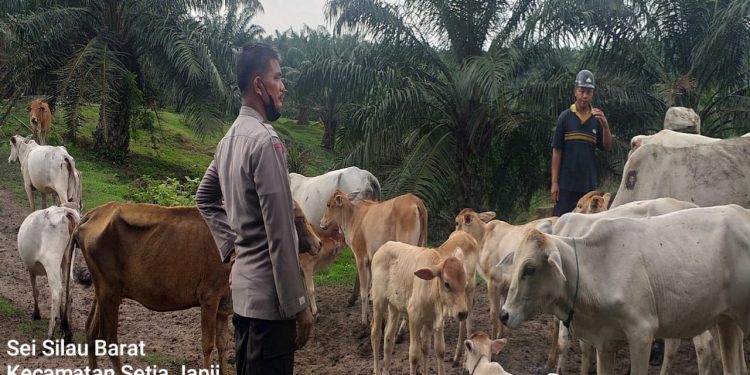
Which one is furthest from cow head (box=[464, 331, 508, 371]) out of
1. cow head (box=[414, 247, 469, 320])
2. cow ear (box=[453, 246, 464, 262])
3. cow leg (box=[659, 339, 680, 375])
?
cow leg (box=[659, 339, 680, 375])

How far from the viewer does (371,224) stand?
10.2 m

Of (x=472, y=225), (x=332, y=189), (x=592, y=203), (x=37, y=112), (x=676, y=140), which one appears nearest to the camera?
(x=676, y=140)

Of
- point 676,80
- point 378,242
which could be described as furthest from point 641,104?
point 378,242

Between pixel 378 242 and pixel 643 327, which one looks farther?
pixel 378 242

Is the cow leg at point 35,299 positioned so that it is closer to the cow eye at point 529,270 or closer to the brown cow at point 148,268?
the brown cow at point 148,268

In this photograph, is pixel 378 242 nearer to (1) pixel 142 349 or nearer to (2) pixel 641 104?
(1) pixel 142 349

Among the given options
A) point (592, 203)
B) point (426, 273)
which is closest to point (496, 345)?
point (426, 273)

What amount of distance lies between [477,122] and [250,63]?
35.1ft

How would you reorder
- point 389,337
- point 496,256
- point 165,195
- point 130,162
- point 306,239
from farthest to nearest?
1. point 130,162
2. point 165,195
3. point 496,256
4. point 389,337
5. point 306,239

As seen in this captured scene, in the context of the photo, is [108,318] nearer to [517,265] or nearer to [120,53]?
[517,265]

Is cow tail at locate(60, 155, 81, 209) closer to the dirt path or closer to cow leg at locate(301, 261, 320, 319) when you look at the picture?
the dirt path

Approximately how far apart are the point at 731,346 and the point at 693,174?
239 cm

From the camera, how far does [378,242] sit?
33.1 feet

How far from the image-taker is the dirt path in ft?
26.2
